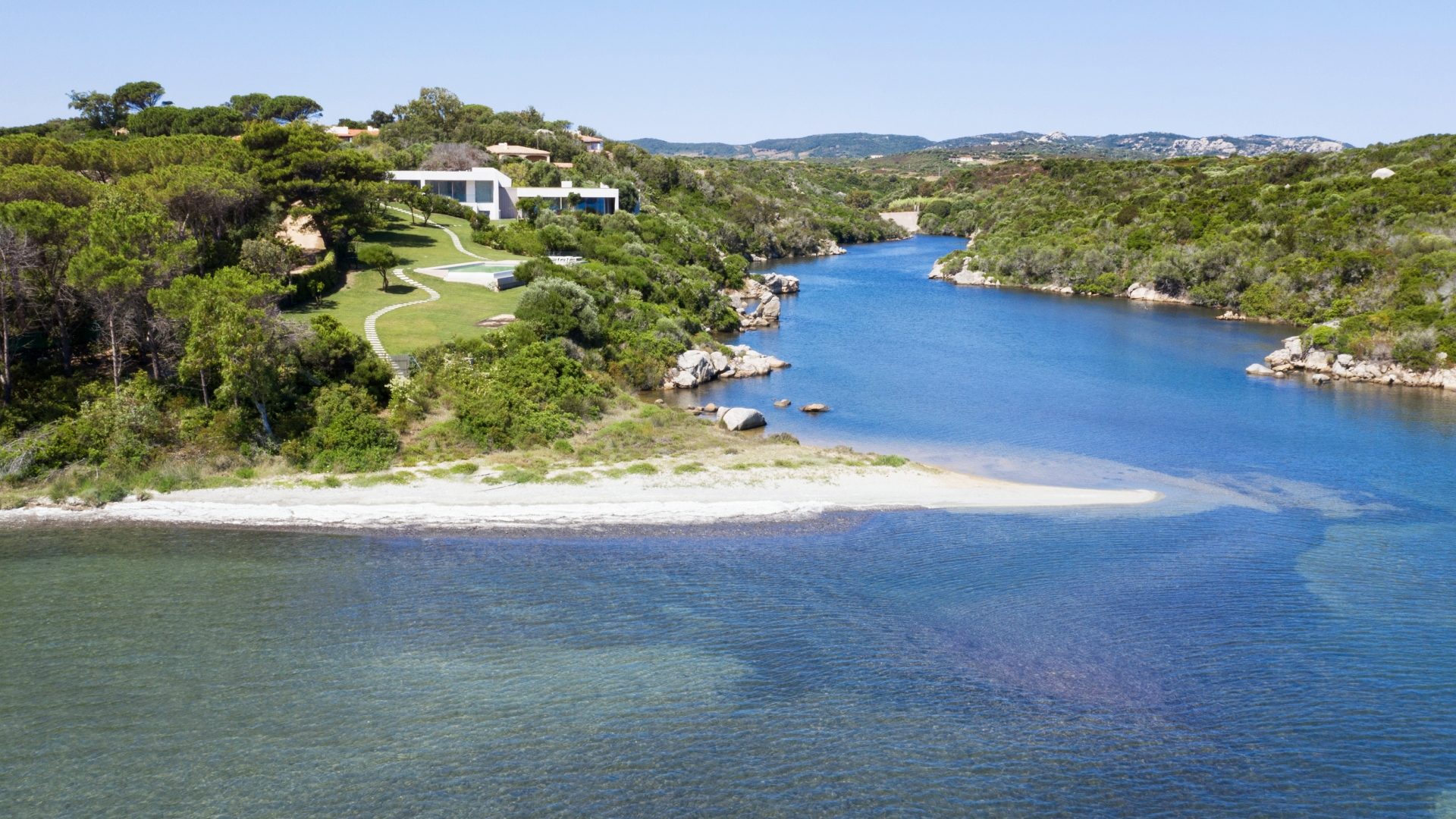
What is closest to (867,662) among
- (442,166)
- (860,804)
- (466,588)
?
(860,804)

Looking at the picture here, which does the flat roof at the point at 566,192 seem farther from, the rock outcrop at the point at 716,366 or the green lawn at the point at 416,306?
the rock outcrop at the point at 716,366

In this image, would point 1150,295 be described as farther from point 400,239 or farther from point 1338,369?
point 400,239

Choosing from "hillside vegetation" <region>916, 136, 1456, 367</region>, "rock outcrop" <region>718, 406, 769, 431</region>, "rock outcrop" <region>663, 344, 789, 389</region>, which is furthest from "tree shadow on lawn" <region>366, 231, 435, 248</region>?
"hillside vegetation" <region>916, 136, 1456, 367</region>

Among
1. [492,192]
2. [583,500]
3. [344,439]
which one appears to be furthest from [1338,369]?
[492,192]

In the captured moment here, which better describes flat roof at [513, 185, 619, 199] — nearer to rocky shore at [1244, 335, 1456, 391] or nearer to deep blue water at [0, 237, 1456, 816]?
rocky shore at [1244, 335, 1456, 391]

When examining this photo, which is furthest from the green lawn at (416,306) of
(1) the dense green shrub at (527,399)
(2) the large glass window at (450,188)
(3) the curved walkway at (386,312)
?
(2) the large glass window at (450,188)

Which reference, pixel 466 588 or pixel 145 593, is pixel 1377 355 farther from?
pixel 145 593
